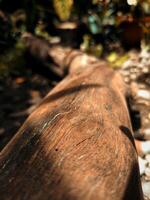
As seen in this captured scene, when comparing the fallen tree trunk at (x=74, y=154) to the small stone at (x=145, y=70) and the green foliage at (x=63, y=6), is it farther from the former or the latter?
the small stone at (x=145, y=70)

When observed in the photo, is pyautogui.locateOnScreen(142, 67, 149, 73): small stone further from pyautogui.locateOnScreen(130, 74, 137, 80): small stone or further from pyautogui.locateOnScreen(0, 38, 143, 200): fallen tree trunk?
pyautogui.locateOnScreen(0, 38, 143, 200): fallen tree trunk

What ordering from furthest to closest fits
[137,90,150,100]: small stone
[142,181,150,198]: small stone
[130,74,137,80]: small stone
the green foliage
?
[130,74,137,80]: small stone, the green foliage, [137,90,150,100]: small stone, [142,181,150,198]: small stone

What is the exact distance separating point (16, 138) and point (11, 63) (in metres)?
3.77

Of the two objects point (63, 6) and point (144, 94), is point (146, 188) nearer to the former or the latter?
point (144, 94)

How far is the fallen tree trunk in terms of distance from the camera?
214 cm

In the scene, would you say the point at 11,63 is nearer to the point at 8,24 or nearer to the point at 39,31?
the point at 8,24

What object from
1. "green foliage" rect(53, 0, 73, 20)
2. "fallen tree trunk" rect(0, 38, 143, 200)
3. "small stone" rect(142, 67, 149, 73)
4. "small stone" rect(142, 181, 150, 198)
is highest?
"green foliage" rect(53, 0, 73, 20)

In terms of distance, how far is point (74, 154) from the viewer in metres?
2.46

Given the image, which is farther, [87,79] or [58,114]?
[87,79]

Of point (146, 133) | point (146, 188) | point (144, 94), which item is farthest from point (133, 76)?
point (146, 188)

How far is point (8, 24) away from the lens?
6898mm

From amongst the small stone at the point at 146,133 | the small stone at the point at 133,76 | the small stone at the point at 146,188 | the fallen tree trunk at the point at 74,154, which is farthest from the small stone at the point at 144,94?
the small stone at the point at 146,188

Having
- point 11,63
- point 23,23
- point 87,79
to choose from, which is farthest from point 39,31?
point 87,79

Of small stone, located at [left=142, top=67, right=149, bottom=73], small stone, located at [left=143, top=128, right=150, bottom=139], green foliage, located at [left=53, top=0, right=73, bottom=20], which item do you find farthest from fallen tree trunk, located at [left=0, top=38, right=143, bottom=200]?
small stone, located at [left=142, top=67, right=149, bottom=73]
